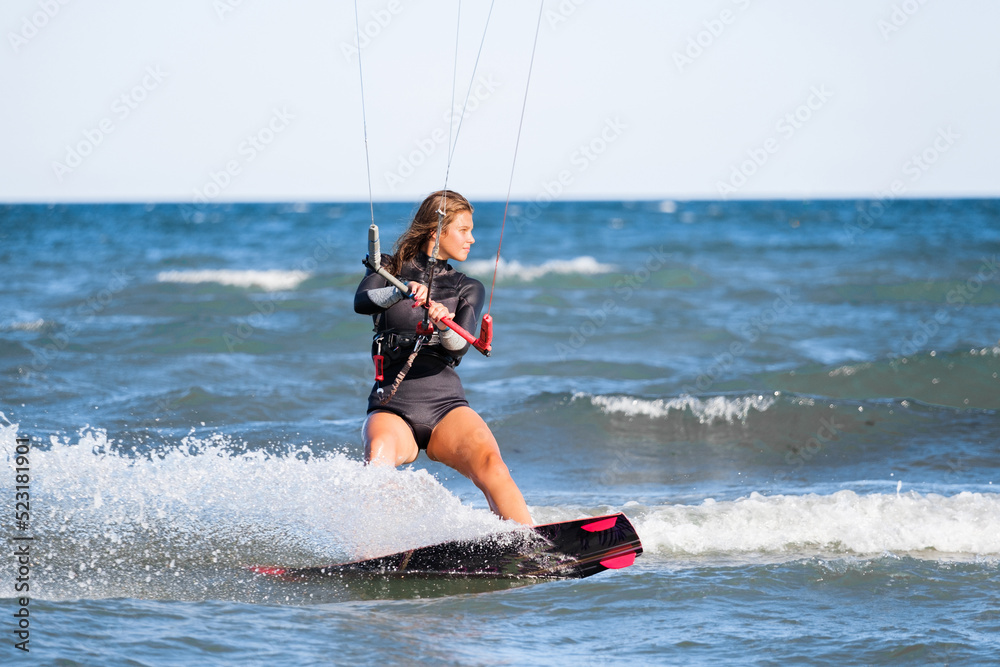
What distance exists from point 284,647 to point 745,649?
6.19 ft

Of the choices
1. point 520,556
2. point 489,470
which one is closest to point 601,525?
point 520,556

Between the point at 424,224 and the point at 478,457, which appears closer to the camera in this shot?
the point at 478,457

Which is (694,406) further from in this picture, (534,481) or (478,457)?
(478,457)

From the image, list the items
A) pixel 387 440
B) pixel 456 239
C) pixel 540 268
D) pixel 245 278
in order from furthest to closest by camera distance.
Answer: pixel 540 268
pixel 245 278
pixel 456 239
pixel 387 440

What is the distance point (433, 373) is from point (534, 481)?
95.9 inches

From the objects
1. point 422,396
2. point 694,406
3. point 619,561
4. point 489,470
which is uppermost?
point 694,406

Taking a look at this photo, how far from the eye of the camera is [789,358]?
11.8 meters

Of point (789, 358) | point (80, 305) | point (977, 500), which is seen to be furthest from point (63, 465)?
point (80, 305)

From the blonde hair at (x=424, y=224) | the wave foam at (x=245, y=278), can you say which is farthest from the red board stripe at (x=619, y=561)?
the wave foam at (x=245, y=278)

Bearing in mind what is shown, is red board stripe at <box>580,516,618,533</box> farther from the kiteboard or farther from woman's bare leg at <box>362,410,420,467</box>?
woman's bare leg at <box>362,410,420,467</box>

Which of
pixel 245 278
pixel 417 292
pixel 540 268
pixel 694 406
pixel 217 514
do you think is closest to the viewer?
pixel 417 292

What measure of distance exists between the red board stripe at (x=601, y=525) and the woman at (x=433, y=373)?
306mm

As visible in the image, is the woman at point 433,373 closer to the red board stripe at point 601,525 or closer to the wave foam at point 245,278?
the red board stripe at point 601,525

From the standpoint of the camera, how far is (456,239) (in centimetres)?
482
